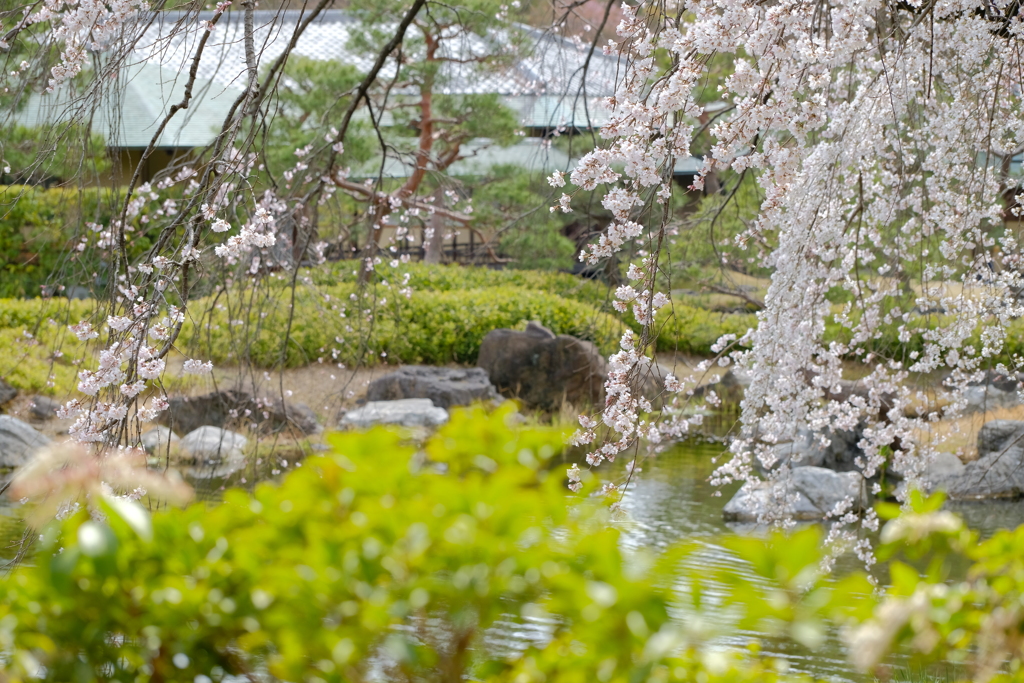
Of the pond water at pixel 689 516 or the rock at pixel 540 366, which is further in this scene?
the rock at pixel 540 366

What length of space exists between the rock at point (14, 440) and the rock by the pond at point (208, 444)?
1.04 metres

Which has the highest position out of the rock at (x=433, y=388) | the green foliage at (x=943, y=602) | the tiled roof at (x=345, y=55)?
the tiled roof at (x=345, y=55)

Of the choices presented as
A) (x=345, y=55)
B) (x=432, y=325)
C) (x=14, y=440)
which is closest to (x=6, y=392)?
(x=14, y=440)

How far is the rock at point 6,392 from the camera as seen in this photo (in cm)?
708

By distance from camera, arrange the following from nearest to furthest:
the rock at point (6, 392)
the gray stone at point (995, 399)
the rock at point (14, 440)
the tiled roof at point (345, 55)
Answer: the rock at point (14, 440), the rock at point (6, 392), the tiled roof at point (345, 55), the gray stone at point (995, 399)

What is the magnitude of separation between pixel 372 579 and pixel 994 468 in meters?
7.04

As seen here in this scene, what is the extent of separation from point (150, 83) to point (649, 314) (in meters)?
15.1

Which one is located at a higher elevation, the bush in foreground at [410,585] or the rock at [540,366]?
the bush in foreground at [410,585]

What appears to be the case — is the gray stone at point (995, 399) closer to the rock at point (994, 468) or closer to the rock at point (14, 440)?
the rock at point (994, 468)

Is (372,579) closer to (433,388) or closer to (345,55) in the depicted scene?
(433,388)

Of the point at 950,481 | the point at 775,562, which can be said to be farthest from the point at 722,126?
the point at 950,481

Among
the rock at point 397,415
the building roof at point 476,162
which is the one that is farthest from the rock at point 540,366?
the building roof at point 476,162

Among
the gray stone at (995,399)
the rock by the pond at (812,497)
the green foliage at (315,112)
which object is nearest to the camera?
the rock by the pond at (812,497)

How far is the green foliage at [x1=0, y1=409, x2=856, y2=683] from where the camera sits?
2.39 ft
